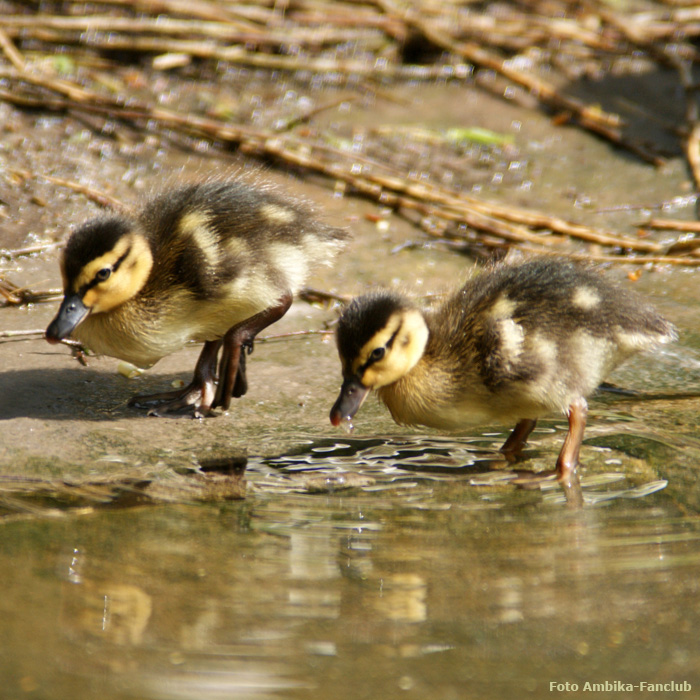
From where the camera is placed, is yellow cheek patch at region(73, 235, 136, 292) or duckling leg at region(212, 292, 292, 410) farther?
duckling leg at region(212, 292, 292, 410)

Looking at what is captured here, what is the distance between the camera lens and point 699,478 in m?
2.77

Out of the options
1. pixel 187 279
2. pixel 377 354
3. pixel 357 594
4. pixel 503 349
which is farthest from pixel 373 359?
pixel 357 594

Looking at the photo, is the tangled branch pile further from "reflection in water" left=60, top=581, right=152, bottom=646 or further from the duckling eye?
"reflection in water" left=60, top=581, right=152, bottom=646

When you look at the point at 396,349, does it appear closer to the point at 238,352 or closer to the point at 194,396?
the point at 238,352

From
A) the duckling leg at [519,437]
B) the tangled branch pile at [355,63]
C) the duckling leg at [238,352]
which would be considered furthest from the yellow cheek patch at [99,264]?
the tangled branch pile at [355,63]

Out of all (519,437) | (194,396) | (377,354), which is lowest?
(194,396)

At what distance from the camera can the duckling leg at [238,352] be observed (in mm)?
3438

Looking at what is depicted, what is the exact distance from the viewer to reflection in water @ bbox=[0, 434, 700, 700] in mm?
1677

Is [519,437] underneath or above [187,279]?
underneath

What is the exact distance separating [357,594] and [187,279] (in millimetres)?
1701

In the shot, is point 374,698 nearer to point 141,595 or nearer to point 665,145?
point 141,595

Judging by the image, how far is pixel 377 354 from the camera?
118 inches

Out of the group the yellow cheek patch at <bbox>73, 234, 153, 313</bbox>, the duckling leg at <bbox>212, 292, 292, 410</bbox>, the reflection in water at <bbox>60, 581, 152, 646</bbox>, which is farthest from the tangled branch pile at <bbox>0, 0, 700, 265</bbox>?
the reflection in water at <bbox>60, 581, 152, 646</bbox>

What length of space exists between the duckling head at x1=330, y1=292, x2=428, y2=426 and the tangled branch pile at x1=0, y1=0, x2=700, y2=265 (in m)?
1.93
